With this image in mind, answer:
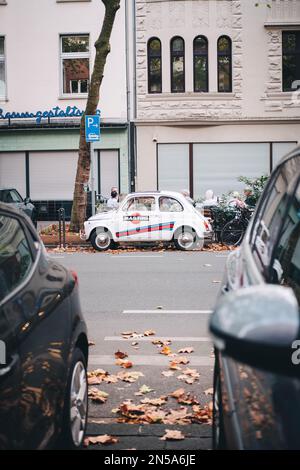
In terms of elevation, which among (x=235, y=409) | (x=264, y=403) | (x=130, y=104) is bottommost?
(x=235, y=409)

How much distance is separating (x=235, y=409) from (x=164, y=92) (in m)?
25.5

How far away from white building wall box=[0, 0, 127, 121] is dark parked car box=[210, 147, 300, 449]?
24.5 metres

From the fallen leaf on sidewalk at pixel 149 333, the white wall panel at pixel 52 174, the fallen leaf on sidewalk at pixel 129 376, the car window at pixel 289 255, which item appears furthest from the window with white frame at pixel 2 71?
the car window at pixel 289 255

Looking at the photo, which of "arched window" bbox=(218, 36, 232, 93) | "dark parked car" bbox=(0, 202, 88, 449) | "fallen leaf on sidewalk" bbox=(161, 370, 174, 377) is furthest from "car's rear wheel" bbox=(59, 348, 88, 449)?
"arched window" bbox=(218, 36, 232, 93)

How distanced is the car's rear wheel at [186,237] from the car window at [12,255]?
12.9 meters

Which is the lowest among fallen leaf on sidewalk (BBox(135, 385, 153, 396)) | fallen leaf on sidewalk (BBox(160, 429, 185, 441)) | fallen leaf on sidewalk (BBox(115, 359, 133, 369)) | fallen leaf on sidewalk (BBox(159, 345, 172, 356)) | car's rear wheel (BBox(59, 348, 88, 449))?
fallen leaf on sidewalk (BBox(159, 345, 172, 356))

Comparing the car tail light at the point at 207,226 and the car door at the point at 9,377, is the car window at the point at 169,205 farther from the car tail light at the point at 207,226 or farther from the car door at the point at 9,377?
the car door at the point at 9,377

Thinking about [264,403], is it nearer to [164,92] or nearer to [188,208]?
[188,208]

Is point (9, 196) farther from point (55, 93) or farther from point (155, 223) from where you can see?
point (55, 93)

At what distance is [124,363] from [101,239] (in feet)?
36.3

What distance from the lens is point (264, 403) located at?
2.11 metres

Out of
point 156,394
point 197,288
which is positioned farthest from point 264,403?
point 197,288

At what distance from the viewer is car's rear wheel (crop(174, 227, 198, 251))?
17.0m

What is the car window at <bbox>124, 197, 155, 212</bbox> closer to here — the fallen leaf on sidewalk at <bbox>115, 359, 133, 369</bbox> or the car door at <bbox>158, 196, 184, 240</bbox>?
the car door at <bbox>158, 196, 184, 240</bbox>
